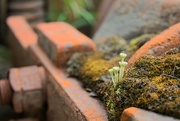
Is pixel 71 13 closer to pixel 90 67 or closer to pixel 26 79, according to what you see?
pixel 26 79

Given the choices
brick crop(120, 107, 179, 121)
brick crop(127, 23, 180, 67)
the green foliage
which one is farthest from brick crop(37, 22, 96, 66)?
the green foliage

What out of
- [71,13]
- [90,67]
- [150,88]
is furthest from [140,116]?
[71,13]

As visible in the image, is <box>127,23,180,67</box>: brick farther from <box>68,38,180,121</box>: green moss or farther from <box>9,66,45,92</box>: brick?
<box>9,66,45,92</box>: brick

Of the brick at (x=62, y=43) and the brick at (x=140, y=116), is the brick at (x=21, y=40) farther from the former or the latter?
the brick at (x=140, y=116)

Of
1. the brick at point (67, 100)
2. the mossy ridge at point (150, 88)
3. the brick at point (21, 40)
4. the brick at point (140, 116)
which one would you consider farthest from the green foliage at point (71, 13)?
the brick at point (140, 116)

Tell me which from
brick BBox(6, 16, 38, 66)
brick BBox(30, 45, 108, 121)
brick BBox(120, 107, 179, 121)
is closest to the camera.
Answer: brick BBox(120, 107, 179, 121)

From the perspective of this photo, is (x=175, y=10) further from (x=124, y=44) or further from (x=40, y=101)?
(x=40, y=101)

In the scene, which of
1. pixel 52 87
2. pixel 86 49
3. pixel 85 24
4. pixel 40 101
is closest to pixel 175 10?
pixel 86 49
